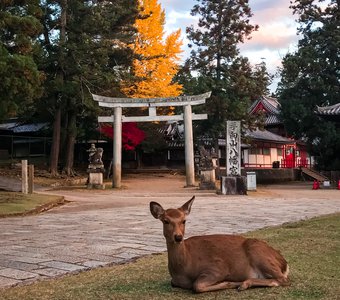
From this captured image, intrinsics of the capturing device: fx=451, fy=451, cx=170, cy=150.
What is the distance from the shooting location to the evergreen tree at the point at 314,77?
34312 mm

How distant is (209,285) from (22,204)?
36.3ft

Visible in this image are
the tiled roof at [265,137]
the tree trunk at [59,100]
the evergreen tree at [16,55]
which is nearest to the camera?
the evergreen tree at [16,55]

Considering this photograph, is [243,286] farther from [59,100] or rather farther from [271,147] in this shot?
[271,147]

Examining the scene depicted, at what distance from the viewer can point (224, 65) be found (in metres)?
35.8

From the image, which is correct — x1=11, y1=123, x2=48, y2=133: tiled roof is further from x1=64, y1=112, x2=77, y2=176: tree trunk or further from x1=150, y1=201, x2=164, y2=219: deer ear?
x1=150, y1=201, x2=164, y2=219: deer ear

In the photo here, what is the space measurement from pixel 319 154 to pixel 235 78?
8.88 meters

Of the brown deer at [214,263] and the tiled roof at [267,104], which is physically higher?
the tiled roof at [267,104]

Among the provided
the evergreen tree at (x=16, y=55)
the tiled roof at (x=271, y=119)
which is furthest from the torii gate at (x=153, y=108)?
the tiled roof at (x=271, y=119)

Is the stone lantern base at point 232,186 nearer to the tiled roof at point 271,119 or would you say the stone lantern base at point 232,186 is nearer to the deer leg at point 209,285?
the deer leg at point 209,285

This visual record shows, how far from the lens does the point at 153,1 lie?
35.7 meters

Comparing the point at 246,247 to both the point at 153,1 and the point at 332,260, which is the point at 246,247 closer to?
the point at 332,260

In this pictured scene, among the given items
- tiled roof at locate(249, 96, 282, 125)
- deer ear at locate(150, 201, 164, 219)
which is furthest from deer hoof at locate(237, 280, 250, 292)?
tiled roof at locate(249, 96, 282, 125)

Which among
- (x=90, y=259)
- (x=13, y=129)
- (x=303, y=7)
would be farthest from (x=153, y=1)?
(x=90, y=259)

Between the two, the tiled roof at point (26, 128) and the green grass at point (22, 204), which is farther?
the tiled roof at point (26, 128)
